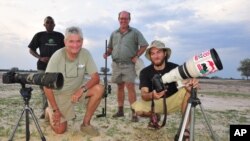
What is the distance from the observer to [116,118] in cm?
891

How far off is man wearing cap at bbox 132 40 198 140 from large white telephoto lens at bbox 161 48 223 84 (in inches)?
→ 41.0

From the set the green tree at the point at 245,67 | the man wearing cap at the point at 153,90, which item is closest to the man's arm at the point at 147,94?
the man wearing cap at the point at 153,90

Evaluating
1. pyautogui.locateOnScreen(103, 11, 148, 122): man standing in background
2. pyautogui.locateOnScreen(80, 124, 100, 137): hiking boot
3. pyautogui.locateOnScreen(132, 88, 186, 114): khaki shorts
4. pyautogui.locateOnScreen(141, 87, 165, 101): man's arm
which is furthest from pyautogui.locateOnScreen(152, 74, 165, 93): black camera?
pyautogui.locateOnScreen(103, 11, 148, 122): man standing in background

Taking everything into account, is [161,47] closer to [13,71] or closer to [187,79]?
[187,79]

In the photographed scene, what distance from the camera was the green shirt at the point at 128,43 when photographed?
8.84 m

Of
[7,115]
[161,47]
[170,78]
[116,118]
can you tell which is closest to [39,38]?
[7,115]

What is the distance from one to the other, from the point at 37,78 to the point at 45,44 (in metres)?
3.34

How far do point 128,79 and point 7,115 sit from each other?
3.02 meters

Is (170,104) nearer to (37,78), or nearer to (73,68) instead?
(73,68)

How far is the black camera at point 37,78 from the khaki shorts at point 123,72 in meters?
3.44

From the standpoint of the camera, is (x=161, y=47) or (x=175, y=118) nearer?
(x=161, y=47)

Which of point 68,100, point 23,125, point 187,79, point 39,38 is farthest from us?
point 39,38

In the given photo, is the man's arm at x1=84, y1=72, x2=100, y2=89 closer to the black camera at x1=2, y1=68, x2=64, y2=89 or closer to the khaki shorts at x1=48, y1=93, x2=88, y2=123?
the khaki shorts at x1=48, y1=93, x2=88, y2=123

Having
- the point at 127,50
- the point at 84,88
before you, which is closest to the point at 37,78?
the point at 84,88
